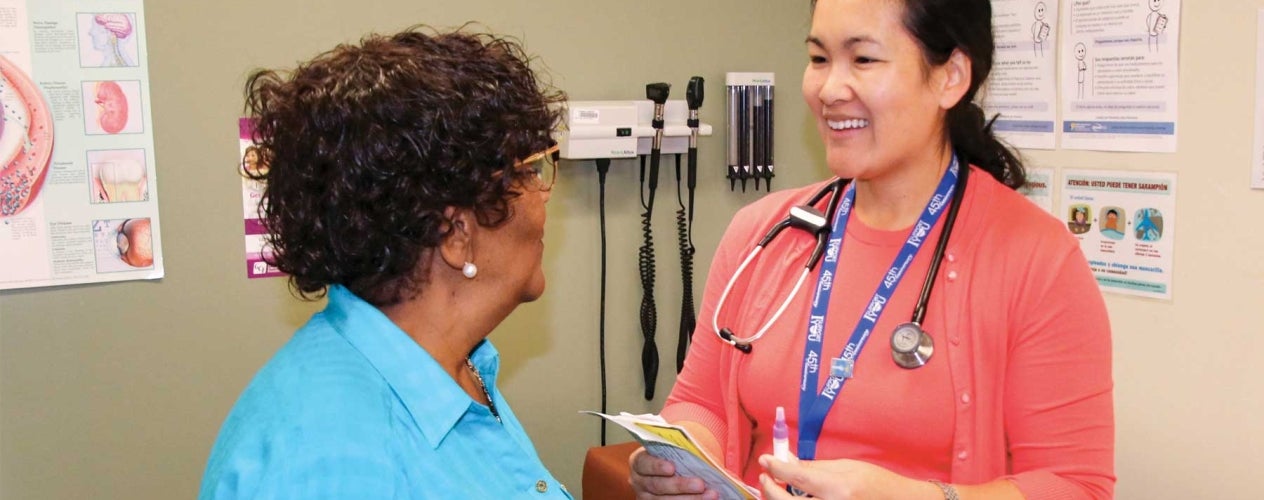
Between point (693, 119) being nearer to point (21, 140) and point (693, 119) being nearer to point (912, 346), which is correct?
point (912, 346)

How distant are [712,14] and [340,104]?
72.3 inches

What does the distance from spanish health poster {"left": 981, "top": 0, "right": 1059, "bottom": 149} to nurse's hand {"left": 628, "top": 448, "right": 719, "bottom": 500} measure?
1.29m

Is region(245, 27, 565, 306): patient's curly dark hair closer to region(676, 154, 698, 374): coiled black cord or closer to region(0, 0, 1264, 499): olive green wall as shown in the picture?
region(0, 0, 1264, 499): olive green wall

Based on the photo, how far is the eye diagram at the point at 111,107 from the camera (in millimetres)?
2078

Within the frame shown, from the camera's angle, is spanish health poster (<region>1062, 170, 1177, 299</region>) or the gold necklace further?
spanish health poster (<region>1062, 170, 1177, 299</region>)

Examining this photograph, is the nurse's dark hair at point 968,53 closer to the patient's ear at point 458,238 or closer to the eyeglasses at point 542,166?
the eyeglasses at point 542,166

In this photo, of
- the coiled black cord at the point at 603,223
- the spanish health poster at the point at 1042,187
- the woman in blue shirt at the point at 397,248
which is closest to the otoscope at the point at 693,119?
the coiled black cord at the point at 603,223

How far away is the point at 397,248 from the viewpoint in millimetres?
1083

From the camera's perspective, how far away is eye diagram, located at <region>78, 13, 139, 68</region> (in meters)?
2.06

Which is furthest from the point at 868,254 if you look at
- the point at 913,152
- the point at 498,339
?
the point at 498,339

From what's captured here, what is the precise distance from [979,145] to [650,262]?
1.21 meters

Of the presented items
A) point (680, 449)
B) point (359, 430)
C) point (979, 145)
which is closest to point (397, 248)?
point (359, 430)

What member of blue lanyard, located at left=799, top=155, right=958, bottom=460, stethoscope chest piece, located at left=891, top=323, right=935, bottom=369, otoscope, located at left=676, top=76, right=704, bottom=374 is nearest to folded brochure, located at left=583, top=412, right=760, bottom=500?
blue lanyard, located at left=799, top=155, right=958, bottom=460

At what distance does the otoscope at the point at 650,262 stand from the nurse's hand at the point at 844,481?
4.50 feet
